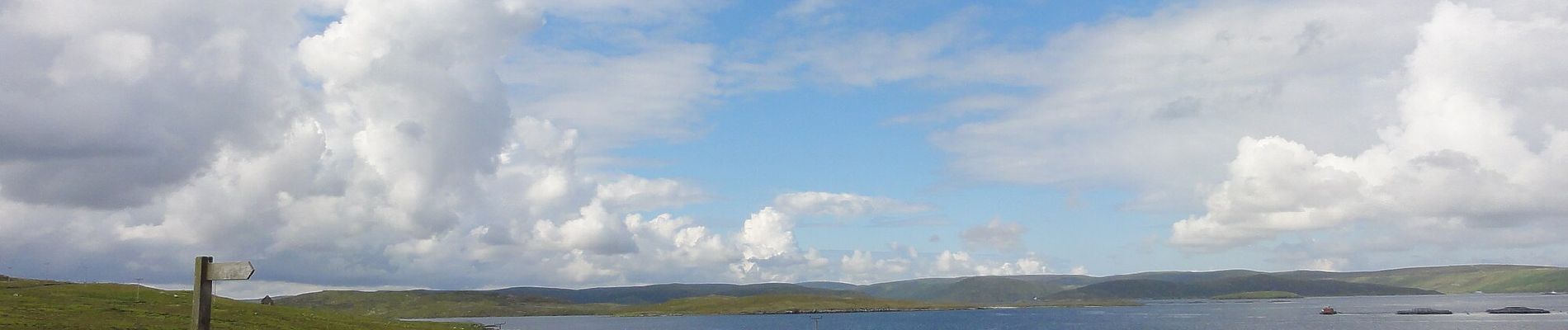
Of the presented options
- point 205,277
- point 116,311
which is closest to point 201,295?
point 205,277

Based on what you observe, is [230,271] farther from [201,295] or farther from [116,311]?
[116,311]

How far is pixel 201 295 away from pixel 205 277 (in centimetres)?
40

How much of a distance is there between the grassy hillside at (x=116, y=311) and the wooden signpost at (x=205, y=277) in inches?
3493

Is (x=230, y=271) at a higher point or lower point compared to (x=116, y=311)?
higher

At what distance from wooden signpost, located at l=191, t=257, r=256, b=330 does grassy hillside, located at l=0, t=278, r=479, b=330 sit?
88718 mm

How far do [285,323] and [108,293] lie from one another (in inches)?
1088

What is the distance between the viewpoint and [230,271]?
21.4m

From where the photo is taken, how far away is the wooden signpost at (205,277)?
21.3 metres

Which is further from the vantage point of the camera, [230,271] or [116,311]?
[116,311]

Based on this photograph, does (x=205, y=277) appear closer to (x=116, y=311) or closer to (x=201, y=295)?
(x=201, y=295)

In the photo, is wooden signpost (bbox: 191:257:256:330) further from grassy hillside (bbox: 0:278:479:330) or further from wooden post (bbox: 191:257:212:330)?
grassy hillside (bbox: 0:278:479:330)

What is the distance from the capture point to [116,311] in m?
120

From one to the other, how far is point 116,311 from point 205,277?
392 ft

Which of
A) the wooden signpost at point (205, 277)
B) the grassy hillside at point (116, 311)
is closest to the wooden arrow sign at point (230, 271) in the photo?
the wooden signpost at point (205, 277)
